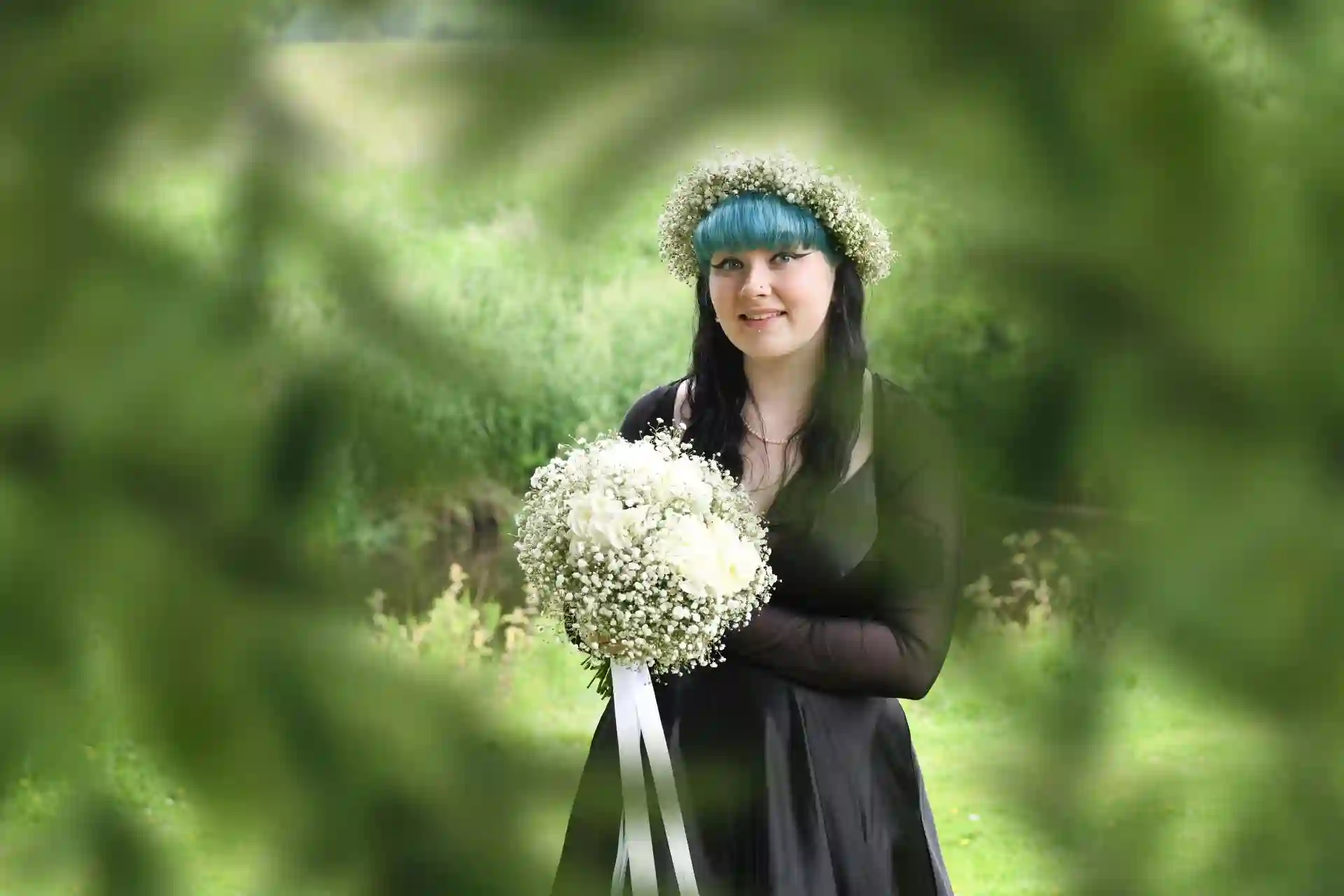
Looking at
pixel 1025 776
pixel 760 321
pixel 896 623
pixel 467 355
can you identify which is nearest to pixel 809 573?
pixel 896 623

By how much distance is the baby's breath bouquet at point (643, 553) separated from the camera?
38.8 inches

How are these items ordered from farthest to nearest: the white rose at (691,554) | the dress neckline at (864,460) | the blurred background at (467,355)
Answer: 1. the dress neckline at (864,460)
2. the white rose at (691,554)
3. the blurred background at (467,355)

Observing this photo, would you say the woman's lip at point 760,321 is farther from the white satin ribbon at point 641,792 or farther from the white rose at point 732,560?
the white satin ribbon at point 641,792

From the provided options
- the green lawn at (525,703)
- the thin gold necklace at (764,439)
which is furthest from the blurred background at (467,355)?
the thin gold necklace at (764,439)

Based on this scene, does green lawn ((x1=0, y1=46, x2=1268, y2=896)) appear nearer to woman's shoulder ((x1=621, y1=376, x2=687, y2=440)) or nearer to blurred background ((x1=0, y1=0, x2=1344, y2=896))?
blurred background ((x1=0, y1=0, x2=1344, y2=896))

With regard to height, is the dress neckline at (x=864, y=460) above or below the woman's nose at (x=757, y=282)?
below

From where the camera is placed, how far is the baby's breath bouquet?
984 mm

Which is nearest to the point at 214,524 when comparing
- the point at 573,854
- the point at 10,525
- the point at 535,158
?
the point at 10,525

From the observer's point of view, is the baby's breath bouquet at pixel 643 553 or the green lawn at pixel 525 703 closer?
the green lawn at pixel 525 703

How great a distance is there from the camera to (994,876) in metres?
1.87

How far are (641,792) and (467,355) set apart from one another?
0.45 metres

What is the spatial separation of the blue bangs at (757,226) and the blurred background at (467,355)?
0.35 meters

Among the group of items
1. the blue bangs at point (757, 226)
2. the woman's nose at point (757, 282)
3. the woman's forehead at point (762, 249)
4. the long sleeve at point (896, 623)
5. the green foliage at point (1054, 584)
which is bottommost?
the green foliage at point (1054, 584)

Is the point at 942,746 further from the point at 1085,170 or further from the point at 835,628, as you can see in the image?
the point at 1085,170
